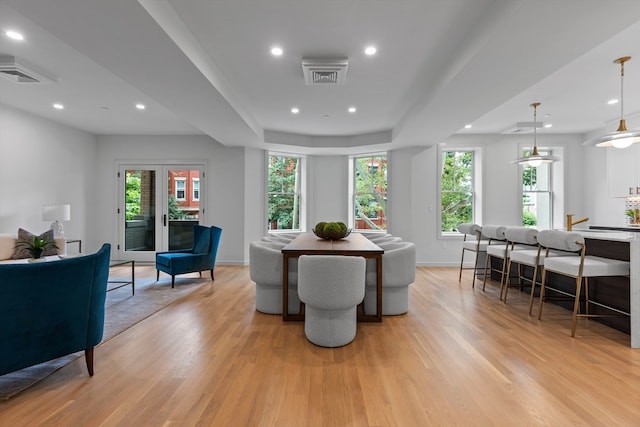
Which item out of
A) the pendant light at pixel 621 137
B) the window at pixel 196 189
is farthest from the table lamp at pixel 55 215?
the pendant light at pixel 621 137

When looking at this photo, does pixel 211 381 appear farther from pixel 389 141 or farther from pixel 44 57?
pixel 389 141

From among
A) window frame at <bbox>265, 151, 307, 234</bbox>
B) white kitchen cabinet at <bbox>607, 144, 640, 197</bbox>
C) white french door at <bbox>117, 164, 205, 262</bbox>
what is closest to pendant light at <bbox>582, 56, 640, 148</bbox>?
white kitchen cabinet at <bbox>607, 144, 640, 197</bbox>

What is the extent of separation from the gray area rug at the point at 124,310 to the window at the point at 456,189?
5019 millimetres

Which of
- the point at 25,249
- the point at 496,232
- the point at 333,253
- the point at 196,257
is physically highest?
the point at 496,232

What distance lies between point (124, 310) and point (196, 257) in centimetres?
149

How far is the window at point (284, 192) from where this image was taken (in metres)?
7.52

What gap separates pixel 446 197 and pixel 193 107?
17.4 feet

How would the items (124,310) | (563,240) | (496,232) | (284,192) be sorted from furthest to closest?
(284,192), (496,232), (124,310), (563,240)

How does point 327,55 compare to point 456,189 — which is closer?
point 327,55

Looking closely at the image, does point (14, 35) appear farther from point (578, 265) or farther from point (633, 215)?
point (633, 215)

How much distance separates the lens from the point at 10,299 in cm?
188

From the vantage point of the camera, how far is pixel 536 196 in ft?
23.3

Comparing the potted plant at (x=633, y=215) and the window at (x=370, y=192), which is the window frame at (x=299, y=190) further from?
the potted plant at (x=633, y=215)

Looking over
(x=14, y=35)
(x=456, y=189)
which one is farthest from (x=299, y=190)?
(x=14, y=35)
